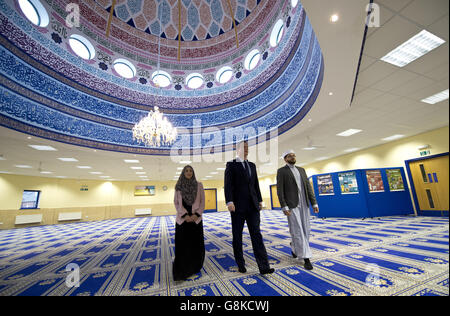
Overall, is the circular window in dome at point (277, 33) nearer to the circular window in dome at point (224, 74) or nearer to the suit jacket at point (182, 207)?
the circular window in dome at point (224, 74)

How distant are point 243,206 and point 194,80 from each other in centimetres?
1072

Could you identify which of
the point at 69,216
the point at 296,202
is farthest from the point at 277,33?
the point at 69,216

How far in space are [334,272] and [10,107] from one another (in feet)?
28.3

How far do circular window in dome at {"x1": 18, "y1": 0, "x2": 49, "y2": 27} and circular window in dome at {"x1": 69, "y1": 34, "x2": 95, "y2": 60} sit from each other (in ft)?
3.20

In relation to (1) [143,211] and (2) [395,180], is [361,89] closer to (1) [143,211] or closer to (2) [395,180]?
(2) [395,180]

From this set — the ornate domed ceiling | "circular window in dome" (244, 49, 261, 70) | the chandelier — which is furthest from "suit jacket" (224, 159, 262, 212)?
"circular window in dome" (244, 49, 261, 70)

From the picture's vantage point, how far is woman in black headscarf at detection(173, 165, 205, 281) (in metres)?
2.08

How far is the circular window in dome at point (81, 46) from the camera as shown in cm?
822

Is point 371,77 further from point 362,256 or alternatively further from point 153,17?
point 153,17

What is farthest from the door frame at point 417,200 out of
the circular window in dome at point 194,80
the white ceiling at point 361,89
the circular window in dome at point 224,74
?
the circular window in dome at point 194,80

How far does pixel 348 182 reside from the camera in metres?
6.93

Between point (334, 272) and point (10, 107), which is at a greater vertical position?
point (10, 107)
